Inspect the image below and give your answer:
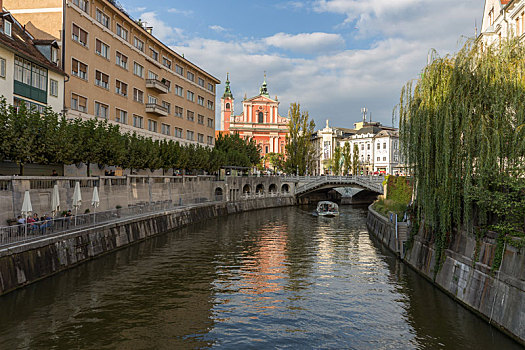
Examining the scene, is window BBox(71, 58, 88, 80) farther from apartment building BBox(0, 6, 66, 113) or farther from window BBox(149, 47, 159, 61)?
window BBox(149, 47, 159, 61)

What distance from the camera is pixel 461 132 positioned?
18.3 metres

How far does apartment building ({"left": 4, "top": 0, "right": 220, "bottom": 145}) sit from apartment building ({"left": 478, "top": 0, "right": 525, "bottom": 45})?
118 ft

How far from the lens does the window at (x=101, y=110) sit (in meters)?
43.8

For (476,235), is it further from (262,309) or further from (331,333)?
(262,309)

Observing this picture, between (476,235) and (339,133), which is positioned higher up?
(339,133)

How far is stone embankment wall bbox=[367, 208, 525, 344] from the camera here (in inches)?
564

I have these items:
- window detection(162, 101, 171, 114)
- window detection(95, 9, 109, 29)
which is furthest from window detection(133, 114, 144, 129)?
window detection(95, 9, 109, 29)

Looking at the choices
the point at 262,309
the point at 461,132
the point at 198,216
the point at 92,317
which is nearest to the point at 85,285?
the point at 92,317

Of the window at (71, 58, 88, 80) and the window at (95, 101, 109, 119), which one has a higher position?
→ the window at (71, 58, 88, 80)

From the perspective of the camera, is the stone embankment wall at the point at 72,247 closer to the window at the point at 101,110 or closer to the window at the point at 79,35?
the window at the point at 101,110

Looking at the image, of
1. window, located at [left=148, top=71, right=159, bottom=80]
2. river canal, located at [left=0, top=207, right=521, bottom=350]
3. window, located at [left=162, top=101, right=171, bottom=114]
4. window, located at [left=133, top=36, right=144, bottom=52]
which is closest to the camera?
river canal, located at [left=0, top=207, right=521, bottom=350]

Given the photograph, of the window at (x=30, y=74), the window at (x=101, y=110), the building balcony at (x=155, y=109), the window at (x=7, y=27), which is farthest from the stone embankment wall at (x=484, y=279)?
the building balcony at (x=155, y=109)

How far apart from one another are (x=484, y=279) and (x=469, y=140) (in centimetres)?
599

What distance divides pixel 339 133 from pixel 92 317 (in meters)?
129
